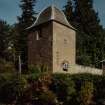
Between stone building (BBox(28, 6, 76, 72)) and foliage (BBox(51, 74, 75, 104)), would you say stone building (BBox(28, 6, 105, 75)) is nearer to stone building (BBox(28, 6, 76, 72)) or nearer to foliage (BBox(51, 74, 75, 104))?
stone building (BBox(28, 6, 76, 72))

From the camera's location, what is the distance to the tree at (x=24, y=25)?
190 ft

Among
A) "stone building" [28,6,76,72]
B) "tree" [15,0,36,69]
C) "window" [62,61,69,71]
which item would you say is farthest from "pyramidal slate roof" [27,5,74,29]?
"tree" [15,0,36,69]

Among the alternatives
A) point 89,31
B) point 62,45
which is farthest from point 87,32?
point 62,45

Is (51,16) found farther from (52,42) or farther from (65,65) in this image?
(65,65)

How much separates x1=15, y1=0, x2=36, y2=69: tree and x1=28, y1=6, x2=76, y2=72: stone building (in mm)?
10572

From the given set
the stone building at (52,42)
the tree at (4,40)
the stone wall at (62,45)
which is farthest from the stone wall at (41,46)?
the tree at (4,40)

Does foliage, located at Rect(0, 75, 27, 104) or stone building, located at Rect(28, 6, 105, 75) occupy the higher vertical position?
stone building, located at Rect(28, 6, 105, 75)

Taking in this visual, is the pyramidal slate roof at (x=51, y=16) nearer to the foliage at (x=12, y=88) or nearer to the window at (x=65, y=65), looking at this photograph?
the window at (x=65, y=65)

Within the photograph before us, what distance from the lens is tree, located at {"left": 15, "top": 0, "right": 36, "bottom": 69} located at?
190ft

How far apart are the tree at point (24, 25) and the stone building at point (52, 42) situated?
1057 cm

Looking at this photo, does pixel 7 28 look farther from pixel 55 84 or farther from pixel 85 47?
pixel 55 84

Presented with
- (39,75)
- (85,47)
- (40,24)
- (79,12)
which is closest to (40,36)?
(40,24)

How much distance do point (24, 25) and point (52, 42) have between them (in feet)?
66.1

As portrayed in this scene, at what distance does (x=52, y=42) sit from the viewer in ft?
137
